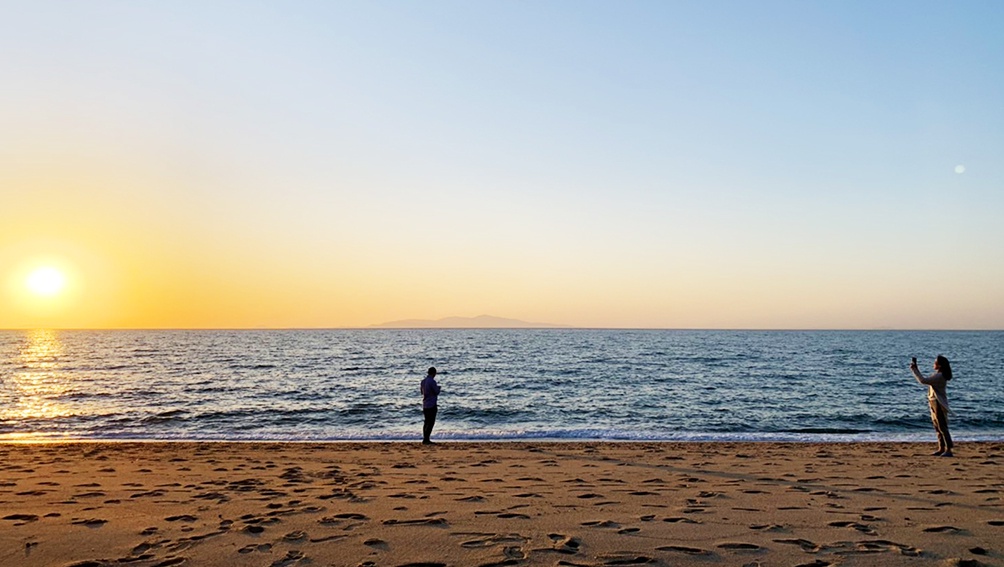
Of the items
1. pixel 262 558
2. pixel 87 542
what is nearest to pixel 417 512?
pixel 262 558

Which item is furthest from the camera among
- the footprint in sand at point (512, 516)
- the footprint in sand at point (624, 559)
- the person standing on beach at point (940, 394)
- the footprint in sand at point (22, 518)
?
the person standing on beach at point (940, 394)

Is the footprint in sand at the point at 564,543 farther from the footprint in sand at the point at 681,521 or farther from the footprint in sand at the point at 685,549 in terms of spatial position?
the footprint in sand at the point at 681,521

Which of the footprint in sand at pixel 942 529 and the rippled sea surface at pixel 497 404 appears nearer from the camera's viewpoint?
the footprint in sand at pixel 942 529

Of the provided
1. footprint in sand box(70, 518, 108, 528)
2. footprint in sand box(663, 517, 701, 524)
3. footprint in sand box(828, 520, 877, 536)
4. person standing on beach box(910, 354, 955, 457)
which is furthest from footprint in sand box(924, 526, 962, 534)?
footprint in sand box(70, 518, 108, 528)

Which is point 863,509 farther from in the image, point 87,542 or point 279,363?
point 279,363

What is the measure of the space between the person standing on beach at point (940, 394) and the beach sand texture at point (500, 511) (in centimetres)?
64

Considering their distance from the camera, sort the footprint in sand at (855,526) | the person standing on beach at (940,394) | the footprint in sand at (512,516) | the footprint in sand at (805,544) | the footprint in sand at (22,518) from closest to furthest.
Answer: the footprint in sand at (805,544), the footprint in sand at (855,526), the footprint in sand at (22,518), the footprint in sand at (512,516), the person standing on beach at (940,394)

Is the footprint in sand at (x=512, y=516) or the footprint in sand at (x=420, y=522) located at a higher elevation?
the footprint in sand at (x=420, y=522)

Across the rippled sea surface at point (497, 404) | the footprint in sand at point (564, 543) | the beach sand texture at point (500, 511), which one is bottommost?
the rippled sea surface at point (497, 404)

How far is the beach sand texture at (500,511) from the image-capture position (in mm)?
5965

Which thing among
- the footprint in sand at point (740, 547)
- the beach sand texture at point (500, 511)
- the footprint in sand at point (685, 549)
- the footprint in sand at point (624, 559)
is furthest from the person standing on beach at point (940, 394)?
the footprint in sand at point (624, 559)

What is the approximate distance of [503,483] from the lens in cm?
1005

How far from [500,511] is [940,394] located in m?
10.9

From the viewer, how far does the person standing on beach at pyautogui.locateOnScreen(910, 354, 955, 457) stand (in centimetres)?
1313
